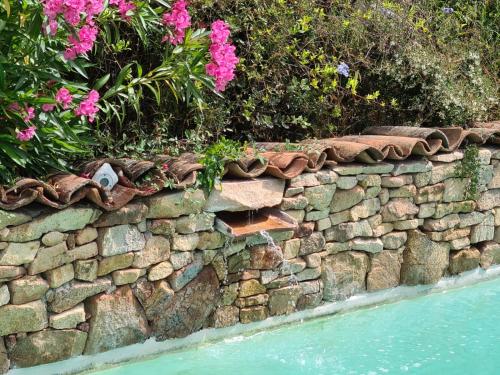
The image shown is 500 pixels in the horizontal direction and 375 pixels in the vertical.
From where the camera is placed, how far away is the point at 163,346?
14.4 feet

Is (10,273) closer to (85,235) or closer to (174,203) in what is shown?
(85,235)

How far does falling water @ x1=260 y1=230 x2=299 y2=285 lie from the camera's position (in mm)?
4664

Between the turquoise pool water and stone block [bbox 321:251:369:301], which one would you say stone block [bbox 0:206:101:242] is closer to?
the turquoise pool water

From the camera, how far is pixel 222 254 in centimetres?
453

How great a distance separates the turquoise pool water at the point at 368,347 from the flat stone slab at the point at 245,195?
2.92ft

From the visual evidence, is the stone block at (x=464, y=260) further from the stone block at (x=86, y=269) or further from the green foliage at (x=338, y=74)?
the stone block at (x=86, y=269)

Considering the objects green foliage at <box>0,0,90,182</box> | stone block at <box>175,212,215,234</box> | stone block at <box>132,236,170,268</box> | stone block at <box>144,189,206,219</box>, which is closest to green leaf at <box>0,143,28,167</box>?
green foliage at <box>0,0,90,182</box>

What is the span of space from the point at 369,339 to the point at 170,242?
60.1 inches

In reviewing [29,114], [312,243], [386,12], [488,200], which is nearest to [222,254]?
[312,243]

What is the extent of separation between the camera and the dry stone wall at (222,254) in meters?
3.83

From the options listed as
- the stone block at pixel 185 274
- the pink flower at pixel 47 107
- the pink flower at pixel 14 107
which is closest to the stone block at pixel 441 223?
the stone block at pixel 185 274

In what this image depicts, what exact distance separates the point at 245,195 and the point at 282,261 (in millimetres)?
580

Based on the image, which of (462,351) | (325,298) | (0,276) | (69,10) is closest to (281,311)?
Answer: (325,298)

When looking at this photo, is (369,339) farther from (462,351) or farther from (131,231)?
(131,231)
